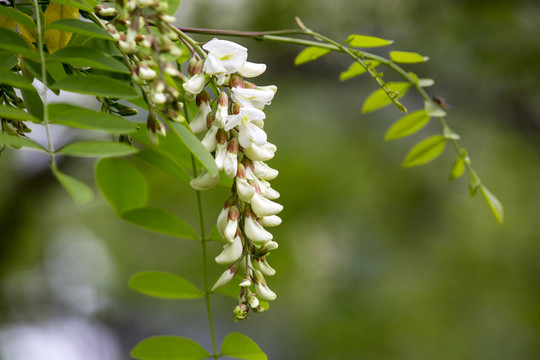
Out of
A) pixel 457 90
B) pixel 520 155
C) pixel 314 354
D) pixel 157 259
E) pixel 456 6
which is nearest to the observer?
pixel 457 90

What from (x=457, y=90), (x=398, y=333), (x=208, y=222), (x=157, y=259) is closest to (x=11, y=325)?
(x=157, y=259)

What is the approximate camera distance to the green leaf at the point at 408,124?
2.79 ft

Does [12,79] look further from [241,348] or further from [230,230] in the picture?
[241,348]

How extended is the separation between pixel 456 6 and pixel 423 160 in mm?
1997

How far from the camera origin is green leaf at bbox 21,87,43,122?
61 cm

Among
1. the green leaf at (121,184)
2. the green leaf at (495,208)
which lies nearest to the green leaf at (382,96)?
the green leaf at (495,208)

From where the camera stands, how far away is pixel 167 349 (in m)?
0.63

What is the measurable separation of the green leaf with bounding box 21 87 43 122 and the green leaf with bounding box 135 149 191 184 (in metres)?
0.12

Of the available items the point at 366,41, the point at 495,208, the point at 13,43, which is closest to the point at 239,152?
the point at 13,43

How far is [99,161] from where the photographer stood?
0.50 meters

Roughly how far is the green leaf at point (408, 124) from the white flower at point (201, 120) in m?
0.39

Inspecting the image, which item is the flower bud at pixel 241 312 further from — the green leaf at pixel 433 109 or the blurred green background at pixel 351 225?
the blurred green background at pixel 351 225

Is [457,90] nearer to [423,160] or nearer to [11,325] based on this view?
[423,160]

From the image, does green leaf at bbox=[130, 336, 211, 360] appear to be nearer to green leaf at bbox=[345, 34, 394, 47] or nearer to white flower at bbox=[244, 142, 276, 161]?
white flower at bbox=[244, 142, 276, 161]
